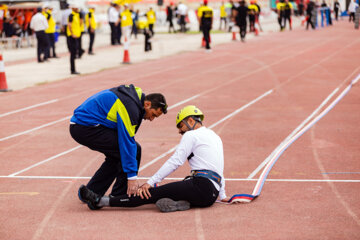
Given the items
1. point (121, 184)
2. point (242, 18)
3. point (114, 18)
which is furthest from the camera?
point (242, 18)

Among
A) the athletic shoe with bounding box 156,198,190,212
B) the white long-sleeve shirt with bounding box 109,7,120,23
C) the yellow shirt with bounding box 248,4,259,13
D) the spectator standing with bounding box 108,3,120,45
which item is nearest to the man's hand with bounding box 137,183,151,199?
the athletic shoe with bounding box 156,198,190,212

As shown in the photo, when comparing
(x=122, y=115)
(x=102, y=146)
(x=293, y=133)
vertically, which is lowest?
(x=293, y=133)

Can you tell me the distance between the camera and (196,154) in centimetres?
673

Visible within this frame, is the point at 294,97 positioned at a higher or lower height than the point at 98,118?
lower

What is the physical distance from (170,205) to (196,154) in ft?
1.97

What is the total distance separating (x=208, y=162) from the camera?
6.72 meters

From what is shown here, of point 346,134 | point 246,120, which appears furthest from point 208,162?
point 246,120

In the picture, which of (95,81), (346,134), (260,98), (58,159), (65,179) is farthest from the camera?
(95,81)

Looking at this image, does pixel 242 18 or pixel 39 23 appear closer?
pixel 39 23

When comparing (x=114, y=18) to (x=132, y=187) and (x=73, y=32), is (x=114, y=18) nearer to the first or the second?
(x=73, y=32)

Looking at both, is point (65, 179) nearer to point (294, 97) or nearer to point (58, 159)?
point (58, 159)

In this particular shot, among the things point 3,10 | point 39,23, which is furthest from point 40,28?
point 3,10

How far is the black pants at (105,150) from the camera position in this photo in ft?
22.2

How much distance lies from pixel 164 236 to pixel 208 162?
1.09 meters
